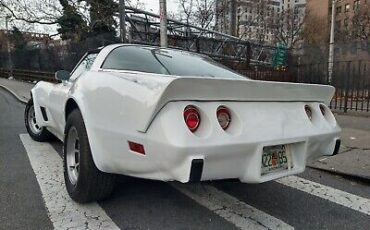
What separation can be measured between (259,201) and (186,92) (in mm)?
1617

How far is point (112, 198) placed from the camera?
11.6 feet

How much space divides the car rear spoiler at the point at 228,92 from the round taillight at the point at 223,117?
0.08 meters

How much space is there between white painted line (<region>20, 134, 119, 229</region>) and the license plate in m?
1.32

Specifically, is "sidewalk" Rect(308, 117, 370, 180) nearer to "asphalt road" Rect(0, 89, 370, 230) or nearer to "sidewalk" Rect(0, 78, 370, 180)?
"sidewalk" Rect(0, 78, 370, 180)

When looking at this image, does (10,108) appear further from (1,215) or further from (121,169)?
(121,169)

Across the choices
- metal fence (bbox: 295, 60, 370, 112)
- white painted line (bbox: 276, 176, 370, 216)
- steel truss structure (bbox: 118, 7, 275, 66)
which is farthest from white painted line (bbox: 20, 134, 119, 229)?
steel truss structure (bbox: 118, 7, 275, 66)

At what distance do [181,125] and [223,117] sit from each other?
1.40ft

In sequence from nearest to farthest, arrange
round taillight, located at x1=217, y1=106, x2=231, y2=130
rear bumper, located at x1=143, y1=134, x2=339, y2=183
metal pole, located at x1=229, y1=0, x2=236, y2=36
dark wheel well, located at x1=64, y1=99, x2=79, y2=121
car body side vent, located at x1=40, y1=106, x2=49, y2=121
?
rear bumper, located at x1=143, y1=134, x2=339, y2=183 < round taillight, located at x1=217, y1=106, x2=231, y2=130 < dark wheel well, located at x1=64, y1=99, x2=79, y2=121 < car body side vent, located at x1=40, y1=106, x2=49, y2=121 < metal pole, located at x1=229, y1=0, x2=236, y2=36

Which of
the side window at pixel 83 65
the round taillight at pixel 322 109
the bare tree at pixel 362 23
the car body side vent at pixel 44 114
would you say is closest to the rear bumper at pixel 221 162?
the round taillight at pixel 322 109

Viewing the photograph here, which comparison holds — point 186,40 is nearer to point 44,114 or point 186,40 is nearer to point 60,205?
point 44,114

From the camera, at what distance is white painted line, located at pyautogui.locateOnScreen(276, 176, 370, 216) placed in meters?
3.55

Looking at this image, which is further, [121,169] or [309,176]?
[309,176]

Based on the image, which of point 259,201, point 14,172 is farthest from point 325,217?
point 14,172

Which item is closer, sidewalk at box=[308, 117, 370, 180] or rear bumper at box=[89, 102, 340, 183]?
rear bumper at box=[89, 102, 340, 183]
